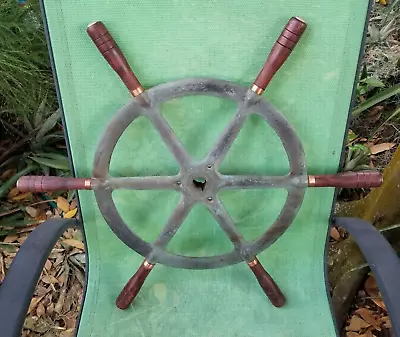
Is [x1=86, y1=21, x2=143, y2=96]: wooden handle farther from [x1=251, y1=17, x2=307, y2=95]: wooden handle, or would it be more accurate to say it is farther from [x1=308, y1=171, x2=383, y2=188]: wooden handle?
[x1=308, y1=171, x2=383, y2=188]: wooden handle

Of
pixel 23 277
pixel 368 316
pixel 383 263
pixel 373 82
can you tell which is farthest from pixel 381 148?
pixel 23 277

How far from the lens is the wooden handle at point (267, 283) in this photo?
53.9 inches

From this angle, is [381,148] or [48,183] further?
[381,148]

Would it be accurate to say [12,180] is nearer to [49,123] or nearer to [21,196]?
[21,196]

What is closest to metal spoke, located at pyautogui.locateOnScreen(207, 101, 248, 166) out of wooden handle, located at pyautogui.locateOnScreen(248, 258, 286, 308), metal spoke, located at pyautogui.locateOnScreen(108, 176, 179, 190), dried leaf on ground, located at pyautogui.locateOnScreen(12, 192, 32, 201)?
metal spoke, located at pyautogui.locateOnScreen(108, 176, 179, 190)

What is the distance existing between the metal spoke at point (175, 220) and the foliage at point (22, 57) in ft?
2.61

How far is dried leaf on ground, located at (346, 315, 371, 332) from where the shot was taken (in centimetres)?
182

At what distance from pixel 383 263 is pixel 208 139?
48cm

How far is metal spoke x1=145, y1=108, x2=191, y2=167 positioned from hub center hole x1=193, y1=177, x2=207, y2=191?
6cm

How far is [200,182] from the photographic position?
1.31m

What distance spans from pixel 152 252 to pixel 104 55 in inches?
18.4

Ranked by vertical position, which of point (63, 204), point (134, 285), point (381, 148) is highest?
point (134, 285)

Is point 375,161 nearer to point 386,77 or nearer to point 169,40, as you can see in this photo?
point 386,77

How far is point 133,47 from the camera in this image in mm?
1254
